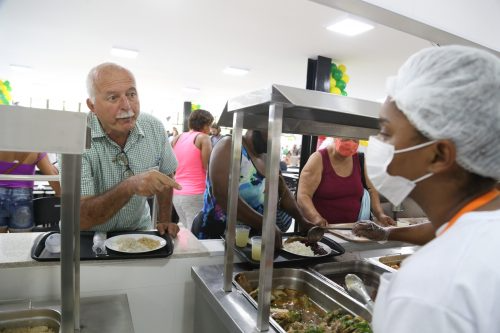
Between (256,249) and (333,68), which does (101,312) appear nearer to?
(256,249)

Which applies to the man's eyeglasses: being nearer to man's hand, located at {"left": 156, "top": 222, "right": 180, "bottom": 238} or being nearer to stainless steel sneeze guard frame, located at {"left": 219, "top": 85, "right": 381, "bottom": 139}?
man's hand, located at {"left": 156, "top": 222, "right": 180, "bottom": 238}

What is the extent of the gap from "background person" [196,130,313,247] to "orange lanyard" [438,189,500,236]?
1010 millimetres

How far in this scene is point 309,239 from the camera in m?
1.82

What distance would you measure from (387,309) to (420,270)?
0.10 meters

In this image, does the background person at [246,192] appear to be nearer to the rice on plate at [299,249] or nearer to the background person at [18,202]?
the rice on plate at [299,249]

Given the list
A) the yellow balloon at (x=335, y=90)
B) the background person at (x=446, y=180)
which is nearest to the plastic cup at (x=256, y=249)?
the background person at (x=446, y=180)

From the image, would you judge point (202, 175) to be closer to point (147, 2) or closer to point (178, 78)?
point (147, 2)

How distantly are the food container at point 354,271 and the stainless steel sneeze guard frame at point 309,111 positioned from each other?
2.09ft

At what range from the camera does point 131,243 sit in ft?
5.14

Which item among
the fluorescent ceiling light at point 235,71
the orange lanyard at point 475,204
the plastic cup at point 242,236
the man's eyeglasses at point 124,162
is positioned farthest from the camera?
the fluorescent ceiling light at point 235,71

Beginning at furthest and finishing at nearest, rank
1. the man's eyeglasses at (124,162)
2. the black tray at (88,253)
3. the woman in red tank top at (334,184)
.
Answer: the woman in red tank top at (334,184) → the man's eyeglasses at (124,162) → the black tray at (88,253)

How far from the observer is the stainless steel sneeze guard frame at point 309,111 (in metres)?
0.97

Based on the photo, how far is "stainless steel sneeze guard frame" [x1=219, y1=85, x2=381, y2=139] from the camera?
97cm

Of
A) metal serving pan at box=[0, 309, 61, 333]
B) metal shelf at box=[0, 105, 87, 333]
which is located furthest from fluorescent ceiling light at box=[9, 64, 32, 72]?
metal shelf at box=[0, 105, 87, 333]
